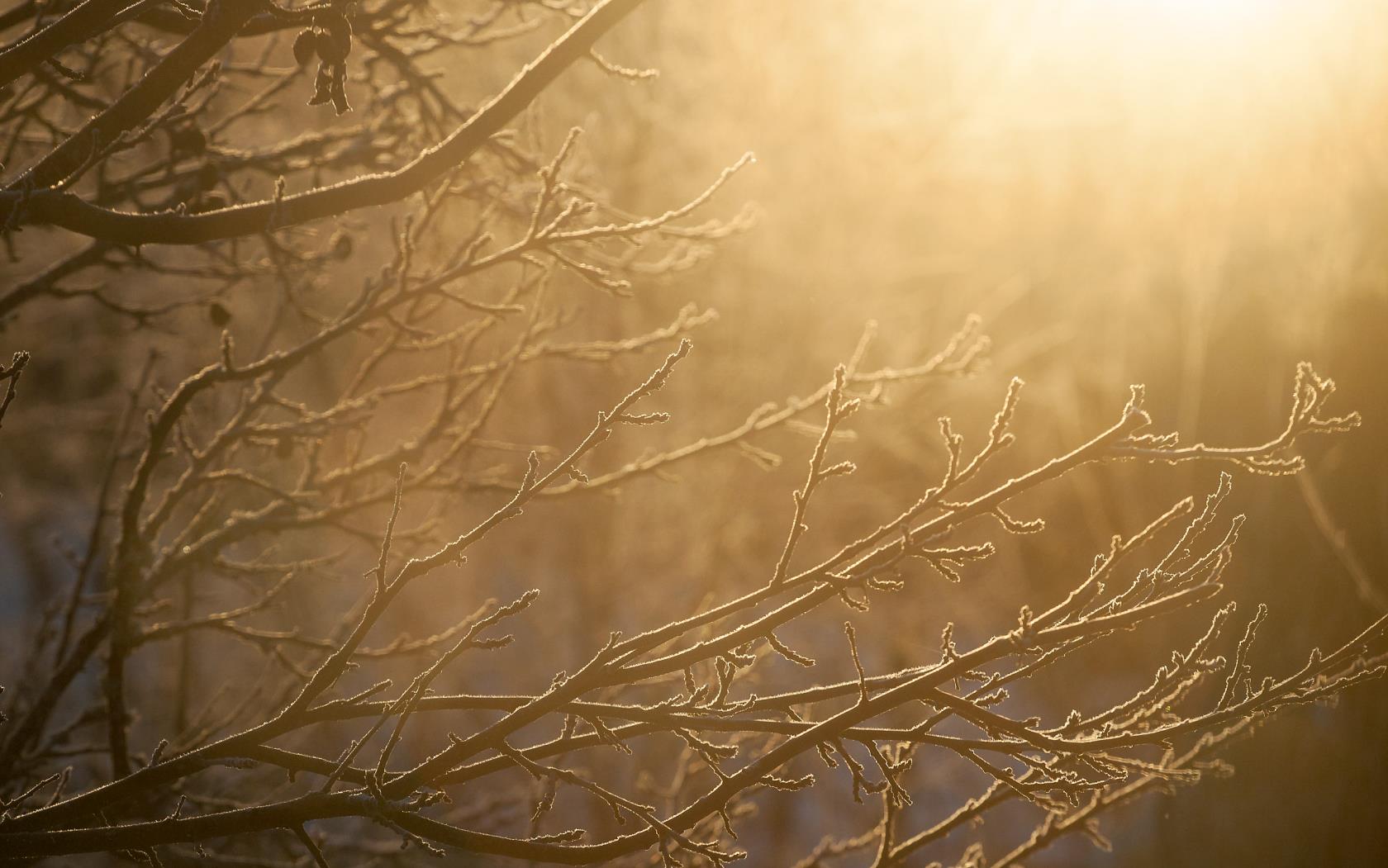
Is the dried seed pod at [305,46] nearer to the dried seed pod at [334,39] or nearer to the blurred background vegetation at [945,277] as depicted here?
the dried seed pod at [334,39]

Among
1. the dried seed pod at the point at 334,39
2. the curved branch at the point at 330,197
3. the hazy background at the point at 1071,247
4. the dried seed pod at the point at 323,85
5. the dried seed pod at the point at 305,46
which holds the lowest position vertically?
the curved branch at the point at 330,197

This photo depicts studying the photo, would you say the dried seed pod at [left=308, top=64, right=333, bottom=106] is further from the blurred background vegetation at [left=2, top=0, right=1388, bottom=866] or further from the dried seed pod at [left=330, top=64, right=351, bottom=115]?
the blurred background vegetation at [left=2, top=0, right=1388, bottom=866]

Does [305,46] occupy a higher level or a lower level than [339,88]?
higher

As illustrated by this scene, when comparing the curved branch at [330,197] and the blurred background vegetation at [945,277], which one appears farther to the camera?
the blurred background vegetation at [945,277]

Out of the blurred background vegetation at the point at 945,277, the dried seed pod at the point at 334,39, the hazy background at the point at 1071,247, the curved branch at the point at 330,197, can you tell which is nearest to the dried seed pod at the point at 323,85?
the dried seed pod at the point at 334,39

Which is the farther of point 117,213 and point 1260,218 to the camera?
point 1260,218

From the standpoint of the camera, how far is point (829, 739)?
222cm

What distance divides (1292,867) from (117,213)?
26.5 ft

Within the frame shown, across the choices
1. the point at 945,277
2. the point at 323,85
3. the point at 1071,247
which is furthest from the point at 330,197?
the point at 945,277

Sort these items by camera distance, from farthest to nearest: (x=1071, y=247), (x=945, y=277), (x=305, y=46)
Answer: (x=945, y=277), (x=1071, y=247), (x=305, y=46)

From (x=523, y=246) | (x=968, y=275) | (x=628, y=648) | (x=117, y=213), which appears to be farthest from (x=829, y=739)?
(x=968, y=275)

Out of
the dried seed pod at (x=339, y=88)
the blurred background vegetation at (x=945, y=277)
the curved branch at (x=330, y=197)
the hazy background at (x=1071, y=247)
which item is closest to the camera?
the dried seed pod at (x=339, y=88)

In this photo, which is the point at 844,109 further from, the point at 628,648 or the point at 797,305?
the point at 628,648

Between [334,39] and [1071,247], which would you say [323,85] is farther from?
[1071,247]
